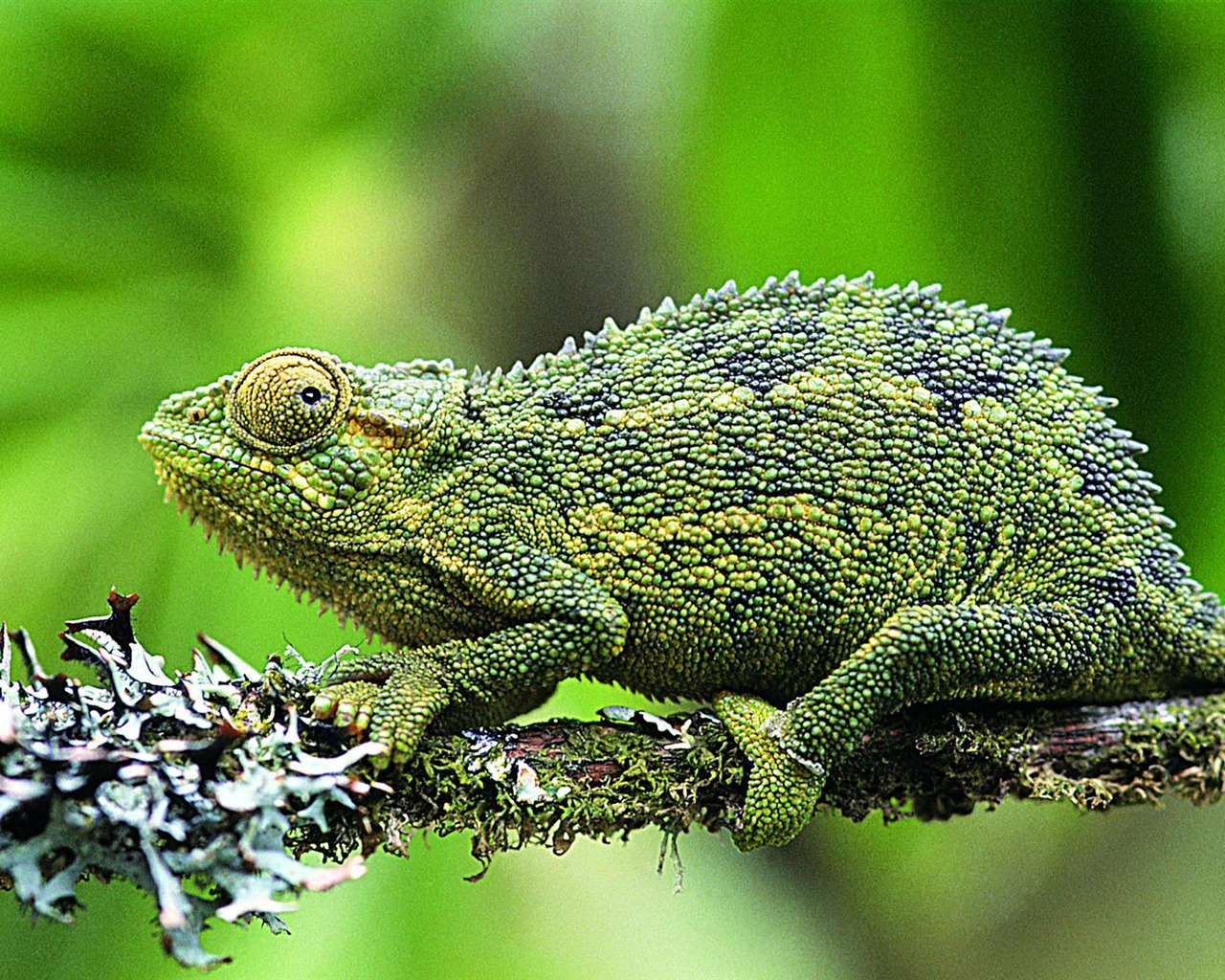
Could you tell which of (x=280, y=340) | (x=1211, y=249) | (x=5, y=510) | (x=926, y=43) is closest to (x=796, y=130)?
(x=926, y=43)

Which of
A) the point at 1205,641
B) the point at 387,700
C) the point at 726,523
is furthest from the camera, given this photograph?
the point at 1205,641

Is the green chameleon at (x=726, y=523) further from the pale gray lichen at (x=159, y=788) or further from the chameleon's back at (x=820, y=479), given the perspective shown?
the pale gray lichen at (x=159, y=788)

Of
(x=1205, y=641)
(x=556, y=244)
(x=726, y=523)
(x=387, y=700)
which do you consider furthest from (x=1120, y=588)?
(x=556, y=244)

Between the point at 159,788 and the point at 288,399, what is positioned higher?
the point at 288,399

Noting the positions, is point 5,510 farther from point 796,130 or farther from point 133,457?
point 796,130

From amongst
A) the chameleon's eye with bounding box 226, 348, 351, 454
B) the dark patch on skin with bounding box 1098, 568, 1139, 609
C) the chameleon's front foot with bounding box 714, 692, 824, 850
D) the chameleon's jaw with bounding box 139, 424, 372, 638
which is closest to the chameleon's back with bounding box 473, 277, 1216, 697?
the dark patch on skin with bounding box 1098, 568, 1139, 609

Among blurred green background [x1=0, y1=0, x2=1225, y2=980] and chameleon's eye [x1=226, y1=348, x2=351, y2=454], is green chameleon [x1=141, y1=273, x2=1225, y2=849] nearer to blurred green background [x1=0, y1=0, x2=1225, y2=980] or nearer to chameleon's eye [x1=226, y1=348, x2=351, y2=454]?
chameleon's eye [x1=226, y1=348, x2=351, y2=454]

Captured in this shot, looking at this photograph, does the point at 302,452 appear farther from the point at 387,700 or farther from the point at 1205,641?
the point at 1205,641
